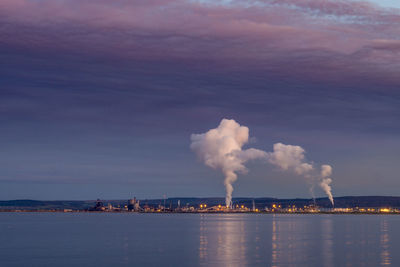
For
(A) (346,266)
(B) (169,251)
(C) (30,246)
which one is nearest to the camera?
(A) (346,266)

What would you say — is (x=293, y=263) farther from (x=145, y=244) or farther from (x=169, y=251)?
(x=145, y=244)

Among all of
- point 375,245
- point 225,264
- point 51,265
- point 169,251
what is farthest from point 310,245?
point 51,265

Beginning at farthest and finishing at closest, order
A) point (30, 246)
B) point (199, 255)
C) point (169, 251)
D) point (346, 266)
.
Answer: point (30, 246) → point (169, 251) → point (199, 255) → point (346, 266)

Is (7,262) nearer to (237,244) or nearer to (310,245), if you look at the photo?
(237,244)

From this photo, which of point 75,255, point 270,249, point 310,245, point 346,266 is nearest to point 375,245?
point 310,245

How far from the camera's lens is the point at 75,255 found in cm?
8744

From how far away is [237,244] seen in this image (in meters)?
107

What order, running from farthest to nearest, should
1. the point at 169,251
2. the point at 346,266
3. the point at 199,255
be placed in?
the point at 169,251 → the point at 199,255 → the point at 346,266

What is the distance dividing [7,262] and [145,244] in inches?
1331

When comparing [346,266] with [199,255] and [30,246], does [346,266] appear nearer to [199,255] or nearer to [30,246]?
[199,255]

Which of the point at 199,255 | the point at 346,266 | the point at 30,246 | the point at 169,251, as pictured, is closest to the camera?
the point at 346,266

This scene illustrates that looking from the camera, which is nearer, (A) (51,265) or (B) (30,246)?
(A) (51,265)

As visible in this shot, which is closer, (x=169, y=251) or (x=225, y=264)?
(x=225, y=264)

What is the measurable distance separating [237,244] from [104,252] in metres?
26.1
